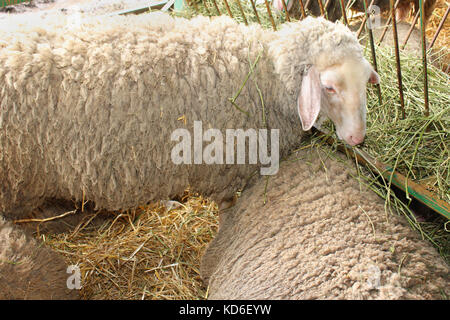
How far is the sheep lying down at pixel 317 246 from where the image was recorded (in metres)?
1.66

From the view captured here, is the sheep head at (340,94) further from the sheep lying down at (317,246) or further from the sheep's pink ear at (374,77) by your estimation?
the sheep lying down at (317,246)

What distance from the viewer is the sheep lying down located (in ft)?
5.46

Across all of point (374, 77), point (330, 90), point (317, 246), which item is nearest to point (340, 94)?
point (330, 90)

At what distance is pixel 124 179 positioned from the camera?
213 cm

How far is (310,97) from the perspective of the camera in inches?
84.0

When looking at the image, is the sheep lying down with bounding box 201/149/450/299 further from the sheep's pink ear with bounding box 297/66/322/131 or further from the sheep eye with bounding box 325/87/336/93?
the sheep eye with bounding box 325/87/336/93

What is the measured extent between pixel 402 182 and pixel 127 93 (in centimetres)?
160

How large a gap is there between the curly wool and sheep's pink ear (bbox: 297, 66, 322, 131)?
159 centimetres

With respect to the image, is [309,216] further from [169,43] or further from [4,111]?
[4,111]

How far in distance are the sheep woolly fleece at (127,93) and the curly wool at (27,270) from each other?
1.00 feet

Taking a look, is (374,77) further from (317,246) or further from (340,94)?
(317,246)

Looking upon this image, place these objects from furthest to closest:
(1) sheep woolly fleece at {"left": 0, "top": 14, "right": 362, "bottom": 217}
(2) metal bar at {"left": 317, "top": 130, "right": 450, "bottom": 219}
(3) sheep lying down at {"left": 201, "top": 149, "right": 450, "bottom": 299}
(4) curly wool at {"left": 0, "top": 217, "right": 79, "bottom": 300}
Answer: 1. (2) metal bar at {"left": 317, "top": 130, "right": 450, "bottom": 219}
2. (1) sheep woolly fleece at {"left": 0, "top": 14, "right": 362, "bottom": 217}
3. (4) curly wool at {"left": 0, "top": 217, "right": 79, "bottom": 300}
4. (3) sheep lying down at {"left": 201, "top": 149, "right": 450, "bottom": 299}

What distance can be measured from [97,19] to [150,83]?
54cm

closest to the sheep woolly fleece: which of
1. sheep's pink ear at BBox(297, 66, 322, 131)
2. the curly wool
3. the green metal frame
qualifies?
sheep's pink ear at BBox(297, 66, 322, 131)
